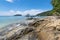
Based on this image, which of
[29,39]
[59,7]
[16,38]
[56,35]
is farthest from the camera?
[59,7]

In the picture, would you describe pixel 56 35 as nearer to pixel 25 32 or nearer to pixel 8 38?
pixel 25 32

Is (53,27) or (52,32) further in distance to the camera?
(53,27)

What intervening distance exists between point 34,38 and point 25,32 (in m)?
1.34

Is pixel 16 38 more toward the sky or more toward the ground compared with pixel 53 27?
more toward the ground

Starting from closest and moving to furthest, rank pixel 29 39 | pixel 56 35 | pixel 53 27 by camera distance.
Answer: pixel 56 35, pixel 53 27, pixel 29 39

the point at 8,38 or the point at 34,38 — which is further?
the point at 8,38

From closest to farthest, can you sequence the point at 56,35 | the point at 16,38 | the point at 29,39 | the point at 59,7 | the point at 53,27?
the point at 56,35, the point at 53,27, the point at 29,39, the point at 16,38, the point at 59,7

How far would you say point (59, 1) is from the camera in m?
55.0

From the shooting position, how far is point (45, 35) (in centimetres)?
673

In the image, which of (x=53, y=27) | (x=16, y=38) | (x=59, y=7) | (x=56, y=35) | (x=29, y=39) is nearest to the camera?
Result: (x=56, y=35)

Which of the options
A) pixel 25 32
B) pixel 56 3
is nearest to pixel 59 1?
pixel 56 3

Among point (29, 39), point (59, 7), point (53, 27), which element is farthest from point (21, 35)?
point (59, 7)

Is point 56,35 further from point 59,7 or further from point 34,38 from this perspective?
point 59,7

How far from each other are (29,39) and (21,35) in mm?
878
